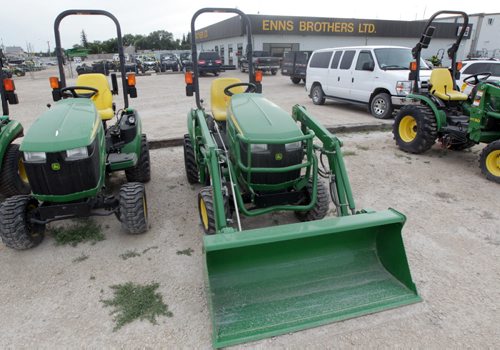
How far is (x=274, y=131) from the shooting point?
3.14 m

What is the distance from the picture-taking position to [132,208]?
3402 mm

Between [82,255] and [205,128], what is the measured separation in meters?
1.67

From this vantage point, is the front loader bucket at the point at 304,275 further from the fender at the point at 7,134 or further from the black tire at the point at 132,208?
the fender at the point at 7,134

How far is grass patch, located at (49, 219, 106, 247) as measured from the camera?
3554 millimetres

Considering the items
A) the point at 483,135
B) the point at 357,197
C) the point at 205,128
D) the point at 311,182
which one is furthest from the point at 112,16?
the point at 483,135

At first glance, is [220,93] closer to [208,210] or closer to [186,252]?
[208,210]

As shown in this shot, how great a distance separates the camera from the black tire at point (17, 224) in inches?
123

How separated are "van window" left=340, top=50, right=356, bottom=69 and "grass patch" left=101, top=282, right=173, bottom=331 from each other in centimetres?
901

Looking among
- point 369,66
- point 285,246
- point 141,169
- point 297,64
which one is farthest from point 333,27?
point 285,246

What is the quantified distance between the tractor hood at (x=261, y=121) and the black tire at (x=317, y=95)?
816 cm

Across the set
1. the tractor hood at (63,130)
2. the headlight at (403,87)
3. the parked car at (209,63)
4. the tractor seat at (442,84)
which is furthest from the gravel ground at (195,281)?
the parked car at (209,63)

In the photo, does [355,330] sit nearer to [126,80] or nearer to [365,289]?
[365,289]

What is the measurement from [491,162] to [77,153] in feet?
17.2

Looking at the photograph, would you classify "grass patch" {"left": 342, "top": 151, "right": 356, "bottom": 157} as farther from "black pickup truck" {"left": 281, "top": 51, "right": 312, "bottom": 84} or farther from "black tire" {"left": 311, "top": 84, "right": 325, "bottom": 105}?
"black pickup truck" {"left": 281, "top": 51, "right": 312, "bottom": 84}
